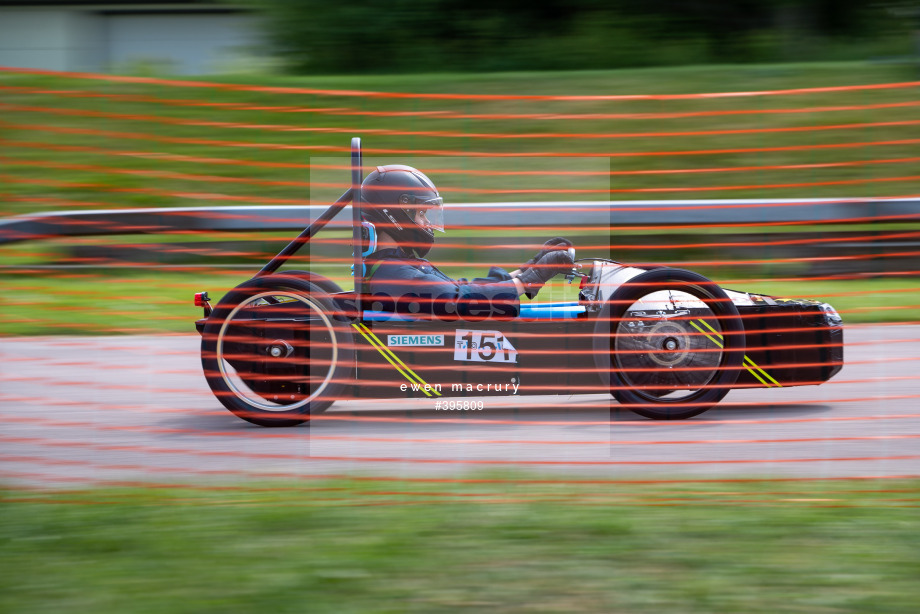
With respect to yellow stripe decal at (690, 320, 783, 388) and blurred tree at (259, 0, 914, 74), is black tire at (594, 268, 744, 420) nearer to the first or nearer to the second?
yellow stripe decal at (690, 320, 783, 388)

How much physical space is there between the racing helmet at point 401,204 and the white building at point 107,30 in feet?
66.5

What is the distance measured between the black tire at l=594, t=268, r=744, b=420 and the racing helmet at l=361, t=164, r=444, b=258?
95 centimetres

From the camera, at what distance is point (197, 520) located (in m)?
3.58

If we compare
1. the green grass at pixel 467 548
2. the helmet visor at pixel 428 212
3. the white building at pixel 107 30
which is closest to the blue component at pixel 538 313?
the helmet visor at pixel 428 212

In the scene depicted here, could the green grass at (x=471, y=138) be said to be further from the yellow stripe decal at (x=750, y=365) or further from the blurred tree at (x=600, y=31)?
the yellow stripe decal at (x=750, y=365)

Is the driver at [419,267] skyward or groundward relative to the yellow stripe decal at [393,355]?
skyward

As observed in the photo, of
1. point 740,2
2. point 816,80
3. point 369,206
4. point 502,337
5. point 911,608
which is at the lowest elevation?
point 911,608

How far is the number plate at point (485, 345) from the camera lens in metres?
4.66

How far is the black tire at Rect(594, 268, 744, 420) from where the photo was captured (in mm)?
4641

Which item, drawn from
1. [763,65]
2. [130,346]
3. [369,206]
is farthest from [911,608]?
[763,65]

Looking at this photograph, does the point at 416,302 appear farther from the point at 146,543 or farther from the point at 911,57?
the point at 911,57

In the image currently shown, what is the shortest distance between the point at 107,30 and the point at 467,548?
25433 mm

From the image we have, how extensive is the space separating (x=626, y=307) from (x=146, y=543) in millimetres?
2296

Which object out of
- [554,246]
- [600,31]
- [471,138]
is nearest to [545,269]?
[554,246]
